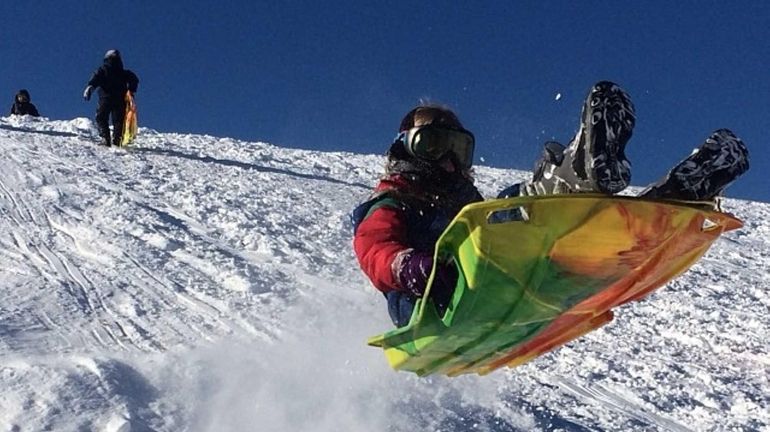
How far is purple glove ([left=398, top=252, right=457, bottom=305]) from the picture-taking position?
3514 millimetres

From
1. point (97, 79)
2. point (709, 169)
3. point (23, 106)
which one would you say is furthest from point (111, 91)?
point (709, 169)

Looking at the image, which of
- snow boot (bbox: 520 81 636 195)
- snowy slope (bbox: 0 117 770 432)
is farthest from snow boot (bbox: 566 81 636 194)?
snowy slope (bbox: 0 117 770 432)

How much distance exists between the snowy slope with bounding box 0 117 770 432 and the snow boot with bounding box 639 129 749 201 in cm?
179

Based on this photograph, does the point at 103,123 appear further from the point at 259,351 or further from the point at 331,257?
the point at 259,351

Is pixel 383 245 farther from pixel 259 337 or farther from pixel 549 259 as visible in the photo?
pixel 259 337

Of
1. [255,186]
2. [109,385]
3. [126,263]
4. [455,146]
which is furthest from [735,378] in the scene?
[255,186]

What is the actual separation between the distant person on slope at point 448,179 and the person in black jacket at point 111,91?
9325 millimetres

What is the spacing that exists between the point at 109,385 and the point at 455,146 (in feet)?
6.56

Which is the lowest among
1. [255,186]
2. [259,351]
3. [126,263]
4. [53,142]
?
[259,351]

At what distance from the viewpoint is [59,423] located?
3.64 m

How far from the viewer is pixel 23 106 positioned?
55.7 ft

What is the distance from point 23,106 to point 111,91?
503cm

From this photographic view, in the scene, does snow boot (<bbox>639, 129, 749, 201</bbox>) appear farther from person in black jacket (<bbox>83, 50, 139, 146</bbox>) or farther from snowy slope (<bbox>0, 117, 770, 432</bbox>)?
person in black jacket (<bbox>83, 50, 139, 146</bbox>)

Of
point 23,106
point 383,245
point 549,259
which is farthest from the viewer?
point 23,106
